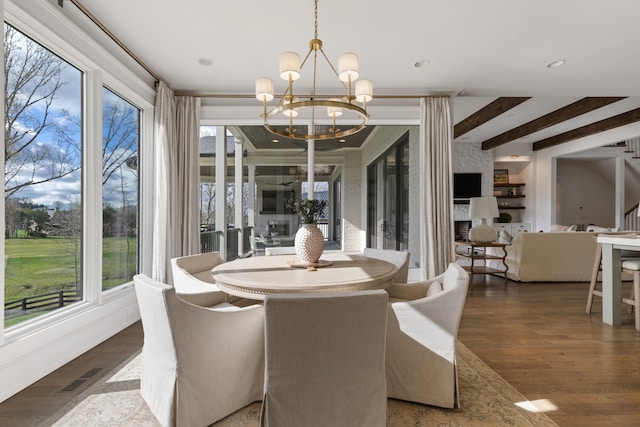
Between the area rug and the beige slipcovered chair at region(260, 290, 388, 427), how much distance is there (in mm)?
432

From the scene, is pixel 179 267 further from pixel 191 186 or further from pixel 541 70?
pixel 541 70

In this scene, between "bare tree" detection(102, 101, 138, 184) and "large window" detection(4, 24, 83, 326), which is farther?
"bare tree" detection(102, 101, 138, 184)

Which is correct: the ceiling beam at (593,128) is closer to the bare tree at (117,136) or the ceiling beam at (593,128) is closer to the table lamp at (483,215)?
the table lamp at (483,215)

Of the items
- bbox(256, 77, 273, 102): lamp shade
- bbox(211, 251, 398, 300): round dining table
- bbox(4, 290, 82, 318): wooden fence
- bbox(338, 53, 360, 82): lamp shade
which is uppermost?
bbox(338, 53, 360, 82): lamp shade

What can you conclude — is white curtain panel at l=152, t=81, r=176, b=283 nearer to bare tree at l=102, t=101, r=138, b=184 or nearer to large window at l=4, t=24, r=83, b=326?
bare tree at l=102, t=101, r=138, b=184

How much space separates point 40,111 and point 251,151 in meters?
2.60

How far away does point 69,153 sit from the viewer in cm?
261

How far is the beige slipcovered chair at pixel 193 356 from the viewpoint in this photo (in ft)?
4.96

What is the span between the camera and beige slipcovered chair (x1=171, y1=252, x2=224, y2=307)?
2191mm

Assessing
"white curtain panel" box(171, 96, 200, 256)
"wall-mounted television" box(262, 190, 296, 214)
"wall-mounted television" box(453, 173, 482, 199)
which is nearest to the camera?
"white curtain panel" box(171, 96, 200, 256)

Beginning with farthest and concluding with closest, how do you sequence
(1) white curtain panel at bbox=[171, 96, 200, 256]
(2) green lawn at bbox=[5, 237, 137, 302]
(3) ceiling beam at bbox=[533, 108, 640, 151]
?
(3) ceiling beam at bbox=[533, 108, 640, 151] → (1) white curtain panel at bbox=[171, 96, 200, 256] → (2) green lawn at bbox=[5, 237, 137, 302]

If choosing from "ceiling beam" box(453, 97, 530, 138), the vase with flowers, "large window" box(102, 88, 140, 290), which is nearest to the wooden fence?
"large window" box(102, 88, 140, 290)

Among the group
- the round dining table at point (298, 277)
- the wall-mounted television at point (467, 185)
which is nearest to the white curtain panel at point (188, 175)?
the round dining table at point (298, 277)

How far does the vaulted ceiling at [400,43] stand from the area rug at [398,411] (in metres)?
2.60
